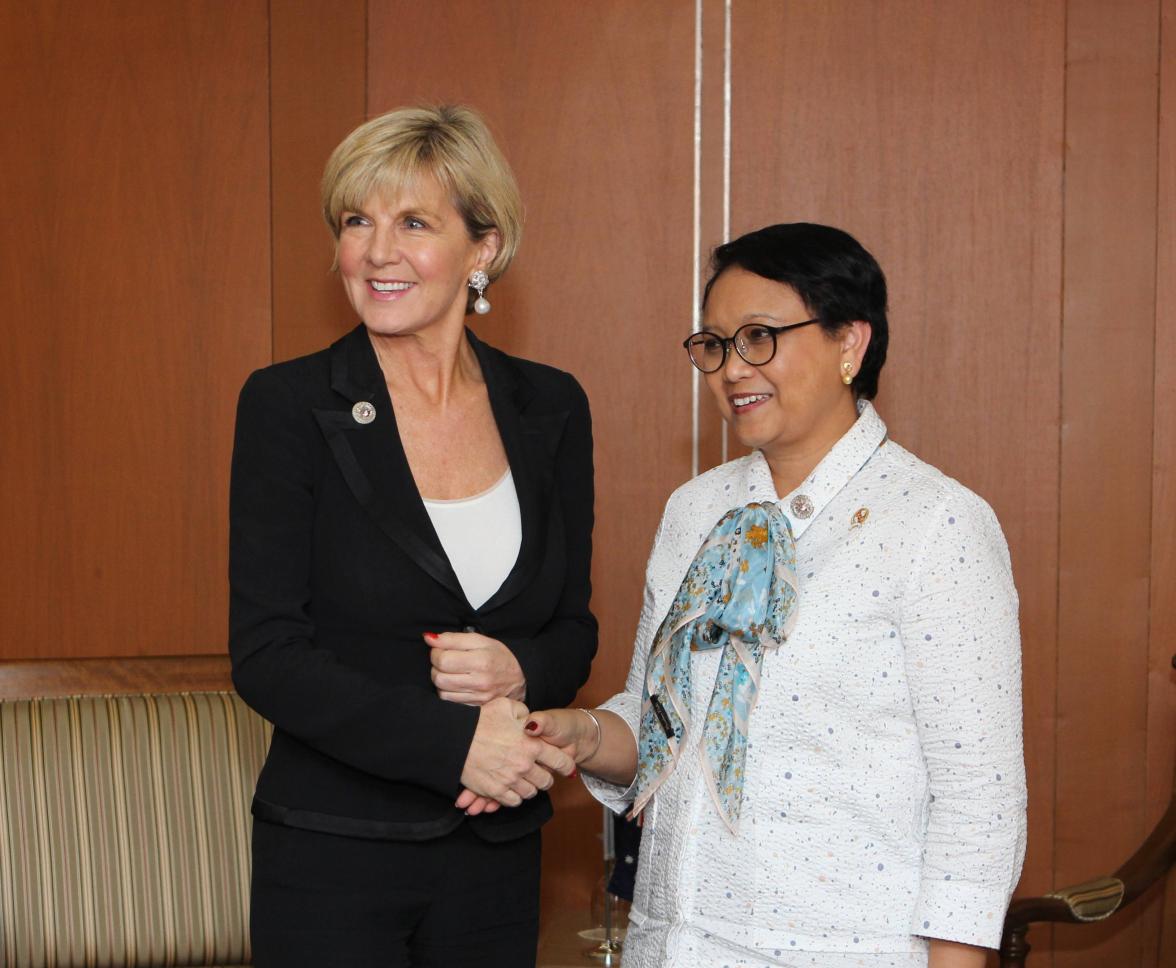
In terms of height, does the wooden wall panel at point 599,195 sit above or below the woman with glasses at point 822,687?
above

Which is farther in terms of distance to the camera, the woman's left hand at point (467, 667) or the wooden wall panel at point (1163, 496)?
the wooden wall panel at point (1163, 496)

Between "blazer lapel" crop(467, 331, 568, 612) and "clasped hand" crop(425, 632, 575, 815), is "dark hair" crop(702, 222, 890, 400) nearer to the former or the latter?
"blazer lapel" crop(467, 331, 568, 612)

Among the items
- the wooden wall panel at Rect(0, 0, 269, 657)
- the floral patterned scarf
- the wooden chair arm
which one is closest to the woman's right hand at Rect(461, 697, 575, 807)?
the floral patterned scarf

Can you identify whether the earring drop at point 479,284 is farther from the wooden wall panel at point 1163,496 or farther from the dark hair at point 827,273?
the wooden wall panel at point 1163,496

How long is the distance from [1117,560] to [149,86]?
8.14ft

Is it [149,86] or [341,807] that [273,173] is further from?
[341,807]

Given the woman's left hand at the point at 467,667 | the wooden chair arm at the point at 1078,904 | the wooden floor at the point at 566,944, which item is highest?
the woman's left hand at the point at 467,667

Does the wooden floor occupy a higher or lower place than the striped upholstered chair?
lower

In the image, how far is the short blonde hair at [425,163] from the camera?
192 centimetres

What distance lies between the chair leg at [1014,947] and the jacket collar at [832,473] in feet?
3.83

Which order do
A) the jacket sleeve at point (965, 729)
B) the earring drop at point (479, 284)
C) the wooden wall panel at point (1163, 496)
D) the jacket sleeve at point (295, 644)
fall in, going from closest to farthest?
the jacket sleeve at point (965, 729), the jacket sleeve at point (295, 644), the earring drop at point (479, 284), the wooden wall panel at point (1163, 496)

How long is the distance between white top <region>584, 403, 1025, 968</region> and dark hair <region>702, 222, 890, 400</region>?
8.9 inches

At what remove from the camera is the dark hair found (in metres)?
1.82

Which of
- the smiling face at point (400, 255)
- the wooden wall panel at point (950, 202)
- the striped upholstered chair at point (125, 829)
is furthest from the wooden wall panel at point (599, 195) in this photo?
the smiling face at point (400, 255)
